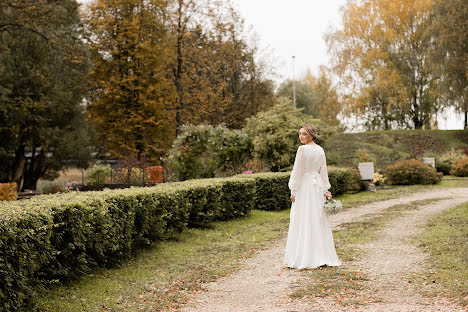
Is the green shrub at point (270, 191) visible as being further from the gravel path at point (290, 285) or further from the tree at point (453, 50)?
the tree at point (453, 50)

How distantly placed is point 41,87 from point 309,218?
20.8 meters

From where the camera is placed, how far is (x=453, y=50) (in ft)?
108

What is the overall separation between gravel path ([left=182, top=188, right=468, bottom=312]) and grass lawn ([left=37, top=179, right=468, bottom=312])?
0.95ft

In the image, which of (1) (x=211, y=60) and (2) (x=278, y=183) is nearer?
(2) (x=278, y=183)

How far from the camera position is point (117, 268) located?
25.3ft

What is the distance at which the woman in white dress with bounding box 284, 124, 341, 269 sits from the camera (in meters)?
7.46

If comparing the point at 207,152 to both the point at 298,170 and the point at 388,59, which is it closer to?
the point at 298,170

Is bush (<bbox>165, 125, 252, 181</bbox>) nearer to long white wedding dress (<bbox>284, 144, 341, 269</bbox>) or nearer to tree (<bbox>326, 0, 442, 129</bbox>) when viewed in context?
long white wedding dress (<bbox>284, 144, 341, 269</bbox>)

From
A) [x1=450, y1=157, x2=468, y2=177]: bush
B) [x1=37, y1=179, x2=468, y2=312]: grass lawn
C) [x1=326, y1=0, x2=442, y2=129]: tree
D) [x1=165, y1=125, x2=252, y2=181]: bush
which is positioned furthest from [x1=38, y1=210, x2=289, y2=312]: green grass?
[x1=326, y1=0, x2=442, y2=129]: tree

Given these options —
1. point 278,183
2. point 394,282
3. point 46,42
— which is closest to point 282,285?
point 394,282

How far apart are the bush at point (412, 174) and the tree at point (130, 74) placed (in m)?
12.8

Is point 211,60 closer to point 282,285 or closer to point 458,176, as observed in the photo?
point 458,176

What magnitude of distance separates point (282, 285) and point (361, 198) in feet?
44.2

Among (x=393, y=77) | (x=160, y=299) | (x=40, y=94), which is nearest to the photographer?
(x=160, y=299)
